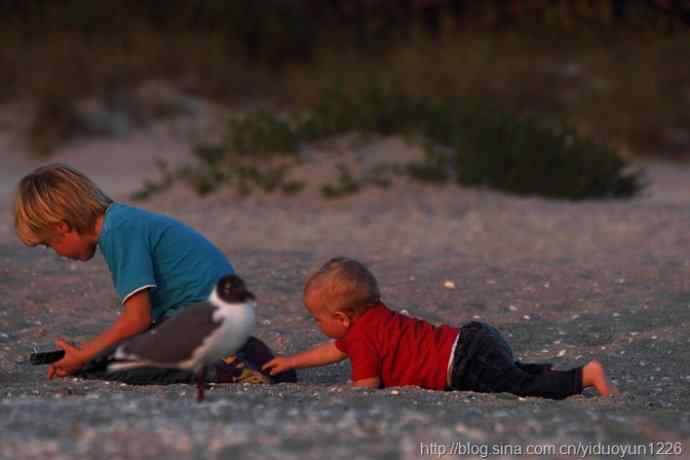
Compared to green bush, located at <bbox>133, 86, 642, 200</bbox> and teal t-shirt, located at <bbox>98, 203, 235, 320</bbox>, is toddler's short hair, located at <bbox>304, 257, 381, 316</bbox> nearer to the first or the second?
teal t-shirt, located at <bbox>98, 203, 235, 320</bbox>

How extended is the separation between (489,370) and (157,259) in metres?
1.25

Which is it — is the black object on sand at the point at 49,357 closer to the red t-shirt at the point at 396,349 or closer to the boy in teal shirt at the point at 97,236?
the boy in teal shirt at the point at 97,236

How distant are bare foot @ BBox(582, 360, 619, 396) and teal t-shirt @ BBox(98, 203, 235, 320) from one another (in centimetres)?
137

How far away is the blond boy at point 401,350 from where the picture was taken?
454cm

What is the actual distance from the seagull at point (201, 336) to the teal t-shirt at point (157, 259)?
62 cm

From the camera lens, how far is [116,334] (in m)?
4.35

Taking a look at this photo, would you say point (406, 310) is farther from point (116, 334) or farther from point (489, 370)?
point (116, 334)

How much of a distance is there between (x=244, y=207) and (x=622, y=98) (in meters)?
6.22

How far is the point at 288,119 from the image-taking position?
484 inches

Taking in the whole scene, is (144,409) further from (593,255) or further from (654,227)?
(654,227)

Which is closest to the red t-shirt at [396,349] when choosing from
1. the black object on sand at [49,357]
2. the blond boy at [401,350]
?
the blond boy at [401,350]

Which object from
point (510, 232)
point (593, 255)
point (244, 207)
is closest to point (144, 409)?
point (593, 255)

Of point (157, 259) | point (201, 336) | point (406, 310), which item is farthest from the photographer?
point (406, 310)

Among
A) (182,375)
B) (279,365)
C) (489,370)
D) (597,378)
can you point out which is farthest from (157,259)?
(597,378)
